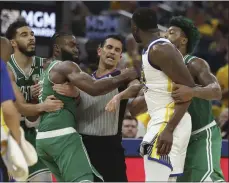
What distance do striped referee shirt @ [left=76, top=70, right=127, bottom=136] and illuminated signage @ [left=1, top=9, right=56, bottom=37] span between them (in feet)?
13.7

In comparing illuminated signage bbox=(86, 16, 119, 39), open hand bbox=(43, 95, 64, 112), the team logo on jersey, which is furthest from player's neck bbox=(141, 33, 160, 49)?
illuminated signage bbox=(86, 16, 119, 39)

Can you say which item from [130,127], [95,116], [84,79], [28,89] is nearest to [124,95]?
[84,79]

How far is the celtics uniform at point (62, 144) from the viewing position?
6.66 m

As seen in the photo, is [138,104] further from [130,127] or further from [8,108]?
[130,127]

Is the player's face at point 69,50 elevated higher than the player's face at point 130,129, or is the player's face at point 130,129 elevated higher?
the player's face at point 69,50

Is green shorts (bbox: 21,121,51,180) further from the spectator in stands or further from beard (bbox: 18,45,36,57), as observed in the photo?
the spectator in stands

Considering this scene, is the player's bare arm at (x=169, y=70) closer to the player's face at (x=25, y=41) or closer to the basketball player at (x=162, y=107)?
the basketball player at (x=162, y=107)

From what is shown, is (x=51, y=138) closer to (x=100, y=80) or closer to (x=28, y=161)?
(x=100, y=80)

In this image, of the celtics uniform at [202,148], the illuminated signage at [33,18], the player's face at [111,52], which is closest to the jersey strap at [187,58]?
the celtics uniform at [202,148]

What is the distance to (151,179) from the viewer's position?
5949mm

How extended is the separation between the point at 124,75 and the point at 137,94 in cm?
23

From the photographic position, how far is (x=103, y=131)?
7098 mm

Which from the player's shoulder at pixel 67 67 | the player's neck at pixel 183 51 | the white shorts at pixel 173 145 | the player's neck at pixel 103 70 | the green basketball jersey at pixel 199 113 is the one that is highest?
the player's neck at pixel 183 51

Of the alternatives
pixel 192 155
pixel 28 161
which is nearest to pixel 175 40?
pixel 192 155
